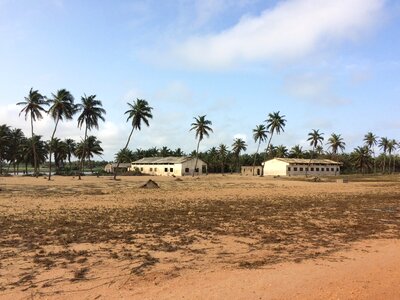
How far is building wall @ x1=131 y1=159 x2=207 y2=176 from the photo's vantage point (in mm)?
91812

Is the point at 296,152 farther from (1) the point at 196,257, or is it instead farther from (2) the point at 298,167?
(1) the point at 196,257

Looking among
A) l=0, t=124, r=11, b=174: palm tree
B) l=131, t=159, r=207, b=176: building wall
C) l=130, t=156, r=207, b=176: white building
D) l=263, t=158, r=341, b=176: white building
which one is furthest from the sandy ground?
l=263, t=158, r=341, b=176: white building

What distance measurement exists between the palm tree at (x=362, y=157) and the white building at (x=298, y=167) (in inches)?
429

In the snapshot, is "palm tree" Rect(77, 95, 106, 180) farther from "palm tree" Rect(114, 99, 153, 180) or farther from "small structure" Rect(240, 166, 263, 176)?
"small structure" Rect(240, 166, 263, 176)

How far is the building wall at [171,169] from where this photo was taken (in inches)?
3615

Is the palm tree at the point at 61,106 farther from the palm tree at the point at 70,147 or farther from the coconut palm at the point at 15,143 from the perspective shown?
the palm tree at the point at 70,147

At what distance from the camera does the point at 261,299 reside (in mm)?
6973

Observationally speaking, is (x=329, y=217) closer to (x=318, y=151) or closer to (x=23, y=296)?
(x=23, y=296)

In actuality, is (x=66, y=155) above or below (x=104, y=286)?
above

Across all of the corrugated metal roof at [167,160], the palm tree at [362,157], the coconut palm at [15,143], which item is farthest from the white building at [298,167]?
the coconut palm at [15,143]

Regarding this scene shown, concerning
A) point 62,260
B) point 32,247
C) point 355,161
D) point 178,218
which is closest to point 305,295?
point 62,260

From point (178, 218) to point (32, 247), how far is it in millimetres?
7367

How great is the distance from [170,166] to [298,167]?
29.6 m

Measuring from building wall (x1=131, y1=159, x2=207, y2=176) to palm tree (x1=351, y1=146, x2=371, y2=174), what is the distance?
145 ft
